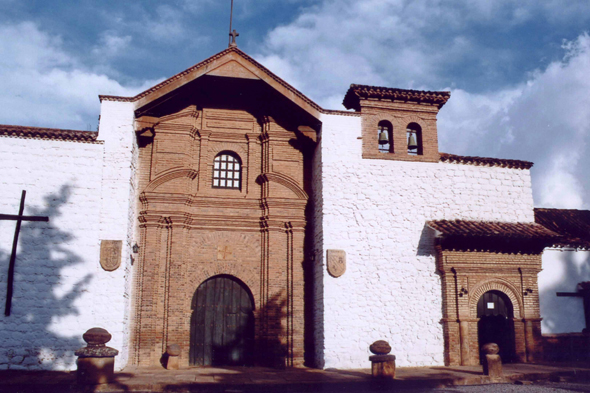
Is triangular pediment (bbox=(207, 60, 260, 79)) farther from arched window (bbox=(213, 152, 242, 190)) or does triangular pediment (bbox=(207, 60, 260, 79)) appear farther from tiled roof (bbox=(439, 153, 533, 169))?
tiled roof (bbox=(439, 153, 533, 169))

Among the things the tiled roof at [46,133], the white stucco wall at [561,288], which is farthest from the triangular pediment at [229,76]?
the white stucco wall at [561,288]

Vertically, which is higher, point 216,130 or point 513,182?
point 216,130

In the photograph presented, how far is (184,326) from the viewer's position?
1259 cm

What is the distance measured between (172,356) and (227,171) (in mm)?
4945

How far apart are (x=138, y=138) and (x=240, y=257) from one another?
13.2 ft

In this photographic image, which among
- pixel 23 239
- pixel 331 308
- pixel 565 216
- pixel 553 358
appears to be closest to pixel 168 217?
pixel 23 239

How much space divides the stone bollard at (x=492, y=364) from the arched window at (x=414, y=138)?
5395 millimetres

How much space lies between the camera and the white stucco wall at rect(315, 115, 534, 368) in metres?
12.5

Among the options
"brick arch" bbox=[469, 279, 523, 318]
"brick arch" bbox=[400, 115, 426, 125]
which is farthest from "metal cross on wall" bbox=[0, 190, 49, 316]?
"brick arch" bbox=[469, 279, 523, 318]

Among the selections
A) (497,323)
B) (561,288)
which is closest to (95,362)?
(497,323)

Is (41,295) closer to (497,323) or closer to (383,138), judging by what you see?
(383,138)

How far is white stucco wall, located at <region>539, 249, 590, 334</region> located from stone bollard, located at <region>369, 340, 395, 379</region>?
527cm

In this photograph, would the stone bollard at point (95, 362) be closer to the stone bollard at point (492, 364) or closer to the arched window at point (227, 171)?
the arched window at point (227, 171)

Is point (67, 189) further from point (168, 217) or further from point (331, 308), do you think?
point (331, 308)
